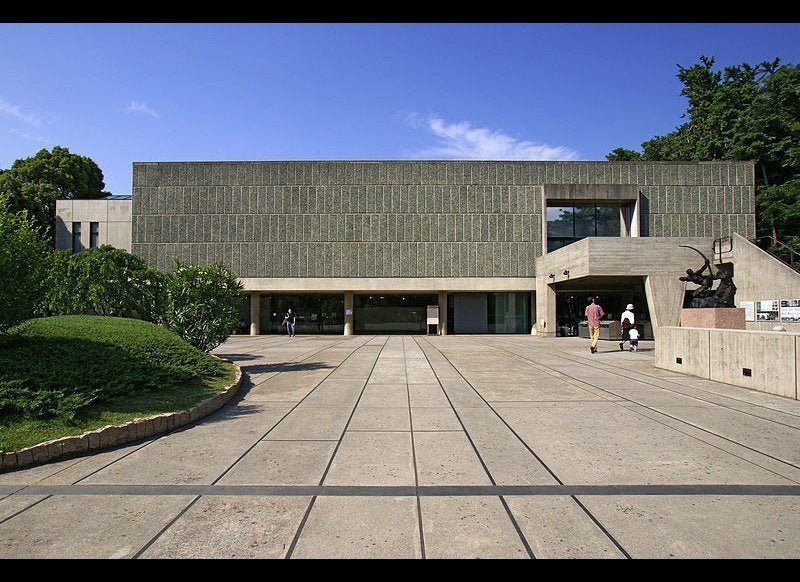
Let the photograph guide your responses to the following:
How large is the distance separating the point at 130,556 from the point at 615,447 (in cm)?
536

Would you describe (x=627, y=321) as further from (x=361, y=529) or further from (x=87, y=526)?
(x=87, y=526)

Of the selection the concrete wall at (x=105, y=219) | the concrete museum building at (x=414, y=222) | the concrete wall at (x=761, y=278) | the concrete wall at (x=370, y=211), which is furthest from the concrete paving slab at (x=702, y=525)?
the concrete wall at (x=105, y=219)

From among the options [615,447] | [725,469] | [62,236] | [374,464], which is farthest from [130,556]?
[62,236]

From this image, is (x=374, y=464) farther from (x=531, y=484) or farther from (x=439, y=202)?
(x=439, y=202)

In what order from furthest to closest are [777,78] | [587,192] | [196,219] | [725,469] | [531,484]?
[777,78] < [196,219] < [587,192] < [725,469] < [531,484]

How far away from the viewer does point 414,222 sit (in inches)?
1537

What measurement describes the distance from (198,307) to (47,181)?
162ft

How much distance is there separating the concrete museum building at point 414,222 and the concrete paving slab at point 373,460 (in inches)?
1251

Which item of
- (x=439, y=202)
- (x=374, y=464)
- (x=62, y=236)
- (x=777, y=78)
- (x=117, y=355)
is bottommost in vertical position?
(x=374, y=464)

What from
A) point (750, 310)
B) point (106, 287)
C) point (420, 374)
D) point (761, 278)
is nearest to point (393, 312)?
point (750, 310)

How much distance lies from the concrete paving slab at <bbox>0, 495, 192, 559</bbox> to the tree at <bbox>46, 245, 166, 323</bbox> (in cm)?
1051

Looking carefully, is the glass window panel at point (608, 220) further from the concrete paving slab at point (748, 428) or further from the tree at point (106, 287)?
the tree at point (106, 287)

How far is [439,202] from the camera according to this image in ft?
128

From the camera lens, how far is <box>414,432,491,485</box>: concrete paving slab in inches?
199
